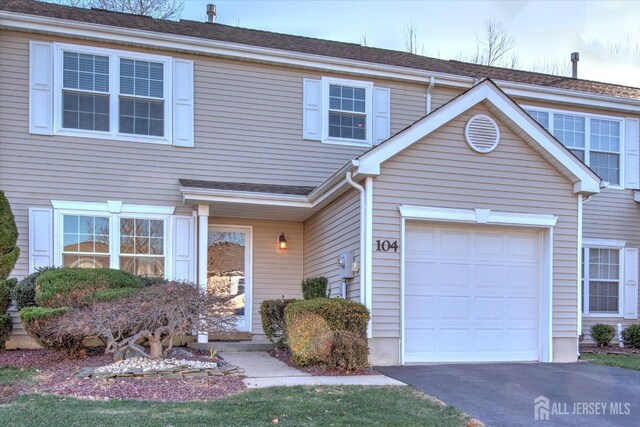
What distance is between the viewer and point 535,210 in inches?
364

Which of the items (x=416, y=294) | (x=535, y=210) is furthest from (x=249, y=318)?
(x=535, y=210)

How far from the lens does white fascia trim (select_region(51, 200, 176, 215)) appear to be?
9785mm

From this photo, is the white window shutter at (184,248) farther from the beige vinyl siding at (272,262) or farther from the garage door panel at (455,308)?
the garage door panel at (455,308)

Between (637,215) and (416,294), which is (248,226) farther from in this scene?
(637,215)

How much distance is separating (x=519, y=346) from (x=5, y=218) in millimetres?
8348

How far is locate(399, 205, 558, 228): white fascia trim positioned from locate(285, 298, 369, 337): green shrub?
5.45 ft

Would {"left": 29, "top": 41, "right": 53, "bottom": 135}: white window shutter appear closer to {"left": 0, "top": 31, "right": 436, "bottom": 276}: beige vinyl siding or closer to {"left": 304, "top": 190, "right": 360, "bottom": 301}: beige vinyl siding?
{"left": 0, "top": 31, "right": 436, "bottom": 276}: beige vinyl siding

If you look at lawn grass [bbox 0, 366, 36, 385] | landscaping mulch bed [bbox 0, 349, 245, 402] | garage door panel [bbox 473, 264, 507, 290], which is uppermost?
garage door panel [bbox 473, 264, 507, 290]

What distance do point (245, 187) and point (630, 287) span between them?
347 inches

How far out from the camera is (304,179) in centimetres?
1119

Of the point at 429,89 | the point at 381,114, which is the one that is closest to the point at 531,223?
the point at 381,114

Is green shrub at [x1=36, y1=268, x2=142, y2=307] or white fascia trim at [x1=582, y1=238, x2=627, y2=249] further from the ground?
white fascia trim at [x1=582, y1=238, x2=627, y2=249]

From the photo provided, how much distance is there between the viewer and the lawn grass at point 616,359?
28.8ft

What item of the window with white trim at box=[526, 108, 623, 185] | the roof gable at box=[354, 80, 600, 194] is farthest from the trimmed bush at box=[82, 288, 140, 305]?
the window with white trim at box=[526, 108, 623, 185]
